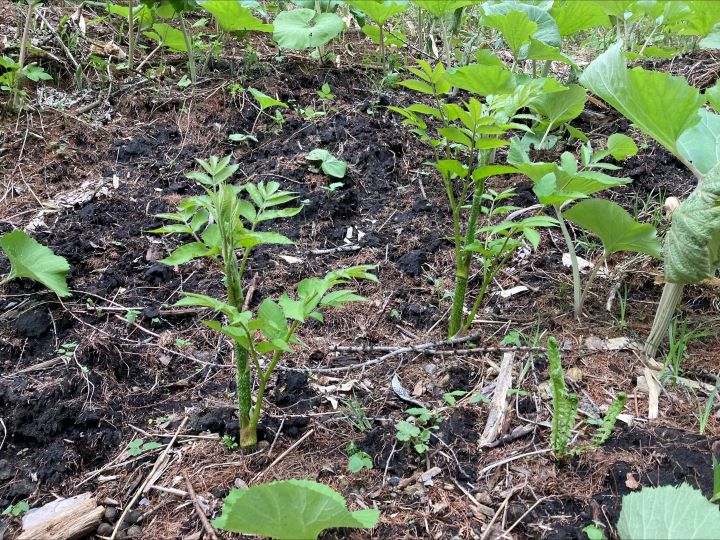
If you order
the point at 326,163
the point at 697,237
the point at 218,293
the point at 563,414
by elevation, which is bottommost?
the point at 218,293

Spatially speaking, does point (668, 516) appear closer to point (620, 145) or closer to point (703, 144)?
point (620, 145)

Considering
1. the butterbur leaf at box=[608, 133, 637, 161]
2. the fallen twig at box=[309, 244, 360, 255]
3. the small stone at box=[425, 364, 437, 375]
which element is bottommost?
the fallen twig at box=[309, 244, 360, 255]

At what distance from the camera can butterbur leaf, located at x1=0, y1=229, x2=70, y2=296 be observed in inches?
83.7

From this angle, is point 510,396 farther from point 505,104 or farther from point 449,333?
point 505,104

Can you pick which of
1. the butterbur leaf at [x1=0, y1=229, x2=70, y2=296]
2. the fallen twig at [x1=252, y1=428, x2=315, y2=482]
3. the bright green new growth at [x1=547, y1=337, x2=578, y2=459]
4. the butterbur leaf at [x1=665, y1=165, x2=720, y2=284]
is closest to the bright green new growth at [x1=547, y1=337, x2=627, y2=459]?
the bright green new growth at [x1=547, y1=337, x2=578, y2=459]

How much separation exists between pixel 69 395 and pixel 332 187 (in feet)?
4.91

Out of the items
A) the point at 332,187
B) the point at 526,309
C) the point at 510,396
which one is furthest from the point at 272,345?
the point at 332,187

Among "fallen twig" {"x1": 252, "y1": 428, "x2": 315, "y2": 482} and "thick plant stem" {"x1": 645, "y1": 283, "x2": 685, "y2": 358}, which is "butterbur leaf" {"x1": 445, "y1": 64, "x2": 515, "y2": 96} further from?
"fallen twig" {"x1": 252, "y1": 428, "x2": 315, "y2": 482}

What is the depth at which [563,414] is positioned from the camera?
1502 mm

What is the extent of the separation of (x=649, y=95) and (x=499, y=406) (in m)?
1.04

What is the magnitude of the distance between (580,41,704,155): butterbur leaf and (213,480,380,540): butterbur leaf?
1.43m

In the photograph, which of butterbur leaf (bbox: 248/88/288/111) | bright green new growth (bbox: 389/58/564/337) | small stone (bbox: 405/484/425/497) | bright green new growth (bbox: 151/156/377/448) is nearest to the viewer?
bright green new growth (bbox: 151/156/377/448)

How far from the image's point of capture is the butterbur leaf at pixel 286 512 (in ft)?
3.64

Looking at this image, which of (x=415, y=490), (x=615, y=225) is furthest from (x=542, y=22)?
(x=415, y=490)
